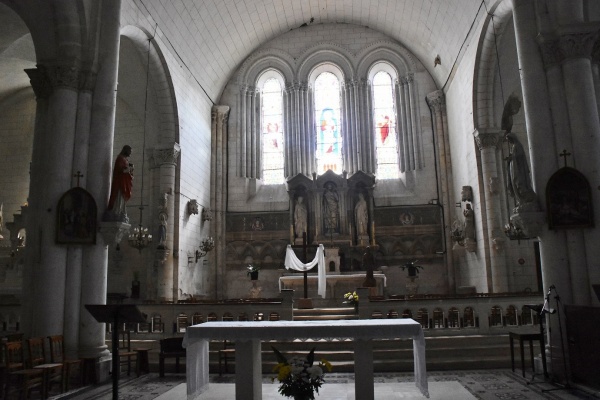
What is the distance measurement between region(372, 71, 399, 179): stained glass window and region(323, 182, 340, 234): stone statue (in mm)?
2262

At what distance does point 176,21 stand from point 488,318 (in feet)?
37.5

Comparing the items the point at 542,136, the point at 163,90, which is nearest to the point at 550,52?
the point at 542,136

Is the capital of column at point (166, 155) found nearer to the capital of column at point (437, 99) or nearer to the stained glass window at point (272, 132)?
the stained glass window at point (272, 132)

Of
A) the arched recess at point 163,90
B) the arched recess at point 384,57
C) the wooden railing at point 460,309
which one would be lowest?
the wooden railing at point 460,309

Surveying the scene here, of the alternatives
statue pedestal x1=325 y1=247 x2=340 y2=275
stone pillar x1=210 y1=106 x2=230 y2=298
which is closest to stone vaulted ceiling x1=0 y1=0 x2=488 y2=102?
stone pillar x1=210 y1=106 x2=230 y2=298

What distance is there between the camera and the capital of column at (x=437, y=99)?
742 inches

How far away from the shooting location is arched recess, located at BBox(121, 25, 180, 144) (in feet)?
→ 45.2

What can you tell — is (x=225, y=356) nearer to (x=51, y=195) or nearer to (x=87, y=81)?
(x=51, y=195)

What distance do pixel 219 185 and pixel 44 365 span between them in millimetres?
12031

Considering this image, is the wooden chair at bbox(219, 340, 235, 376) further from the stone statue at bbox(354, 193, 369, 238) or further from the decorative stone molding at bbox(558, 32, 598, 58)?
the stone statue at bbox(354, 193, 369, 238)

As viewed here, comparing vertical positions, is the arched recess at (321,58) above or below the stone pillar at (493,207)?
above

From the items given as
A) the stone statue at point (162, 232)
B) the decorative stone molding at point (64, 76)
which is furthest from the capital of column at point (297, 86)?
the decorative stone molding at point (64, 76)

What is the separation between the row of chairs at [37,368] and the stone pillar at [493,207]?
10562 mm

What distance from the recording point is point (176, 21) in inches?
569
